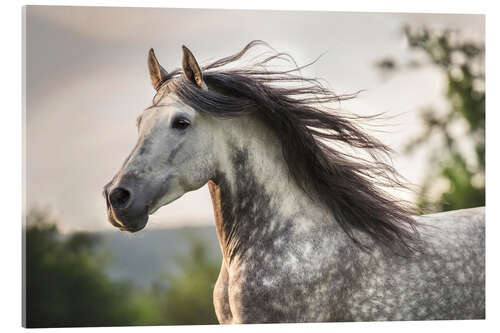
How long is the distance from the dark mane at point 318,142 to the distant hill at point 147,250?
5.15 feet

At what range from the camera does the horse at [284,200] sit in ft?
10.8

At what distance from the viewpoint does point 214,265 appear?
19.5 feet

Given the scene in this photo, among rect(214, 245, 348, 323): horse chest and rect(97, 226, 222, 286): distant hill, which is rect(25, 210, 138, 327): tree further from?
rect(214, 245, 348, 323): horse chest

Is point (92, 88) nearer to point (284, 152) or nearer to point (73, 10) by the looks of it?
point (73, 10)

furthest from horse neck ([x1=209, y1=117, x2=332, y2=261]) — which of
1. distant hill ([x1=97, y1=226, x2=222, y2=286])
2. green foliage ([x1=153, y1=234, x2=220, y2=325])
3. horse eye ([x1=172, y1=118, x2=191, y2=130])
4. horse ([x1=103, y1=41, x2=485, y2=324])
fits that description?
green foliage ([x1=153, y1=234, x2=220, y2=325])

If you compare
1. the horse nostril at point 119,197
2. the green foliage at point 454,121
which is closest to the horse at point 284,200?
the horse nostril at point 119,197

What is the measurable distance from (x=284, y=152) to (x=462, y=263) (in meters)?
1.25

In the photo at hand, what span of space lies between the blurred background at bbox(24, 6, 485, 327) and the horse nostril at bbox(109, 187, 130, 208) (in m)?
1.47

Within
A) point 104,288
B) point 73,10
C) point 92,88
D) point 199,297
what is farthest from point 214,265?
point 73,10

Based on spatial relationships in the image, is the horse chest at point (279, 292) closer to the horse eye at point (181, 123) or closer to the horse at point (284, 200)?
the horse at point (284, 200)

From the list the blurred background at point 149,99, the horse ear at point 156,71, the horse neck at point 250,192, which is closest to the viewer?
the horse neck at point 250,192

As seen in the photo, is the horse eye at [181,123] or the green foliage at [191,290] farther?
the green foliage at [191,290]

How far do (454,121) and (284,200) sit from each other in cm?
214

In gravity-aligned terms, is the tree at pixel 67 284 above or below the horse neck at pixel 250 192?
below
